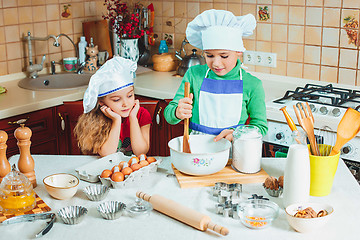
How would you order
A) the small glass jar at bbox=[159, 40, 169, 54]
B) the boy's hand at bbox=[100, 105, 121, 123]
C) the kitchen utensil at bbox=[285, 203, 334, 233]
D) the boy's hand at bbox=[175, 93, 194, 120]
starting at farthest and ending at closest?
1. the small glass jar at bbox=[159, 40, 169, 54]
2. the boy's hand at bbox=[100, 105, 121, 123]
3. the boy's hand at bbox=[175, 93, 194, 120]
4. the kitchen utensil at bbox=[285, 203, 334, 233]

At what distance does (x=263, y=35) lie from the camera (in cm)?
306

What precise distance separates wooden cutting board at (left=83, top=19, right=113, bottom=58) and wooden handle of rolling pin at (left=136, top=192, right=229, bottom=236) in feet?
7.31

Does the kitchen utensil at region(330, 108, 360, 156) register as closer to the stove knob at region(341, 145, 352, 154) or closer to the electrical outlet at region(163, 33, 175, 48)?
the stove knob at region(341, 145, 352, 154)

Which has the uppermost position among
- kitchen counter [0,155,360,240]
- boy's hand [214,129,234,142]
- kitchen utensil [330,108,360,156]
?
kitchen utensil [330,108,360,156]

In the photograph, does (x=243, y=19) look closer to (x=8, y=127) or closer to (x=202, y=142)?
(x=202, y=142)

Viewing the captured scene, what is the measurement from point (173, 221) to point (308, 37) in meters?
1.81

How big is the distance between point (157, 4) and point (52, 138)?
4.28ft

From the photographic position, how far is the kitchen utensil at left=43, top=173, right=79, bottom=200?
5.08 feet

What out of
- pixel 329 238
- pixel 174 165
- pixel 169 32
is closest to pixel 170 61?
pixel 169 32

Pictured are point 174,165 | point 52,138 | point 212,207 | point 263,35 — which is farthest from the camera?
point 263,35

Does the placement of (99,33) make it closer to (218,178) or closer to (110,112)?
(110,112)

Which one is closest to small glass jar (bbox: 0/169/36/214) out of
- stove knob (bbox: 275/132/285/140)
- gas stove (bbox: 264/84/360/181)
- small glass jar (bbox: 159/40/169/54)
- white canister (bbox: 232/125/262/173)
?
white canister (bbox: 232/125/262/173)

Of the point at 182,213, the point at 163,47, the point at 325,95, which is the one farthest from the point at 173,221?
the point at 163,47

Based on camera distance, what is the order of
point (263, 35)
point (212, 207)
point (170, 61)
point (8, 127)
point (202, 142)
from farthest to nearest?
1. point (170, 61)
2. point (263, 35)
3. point (8, 127)
4. point (202, 142)
5. point (212, 207)
